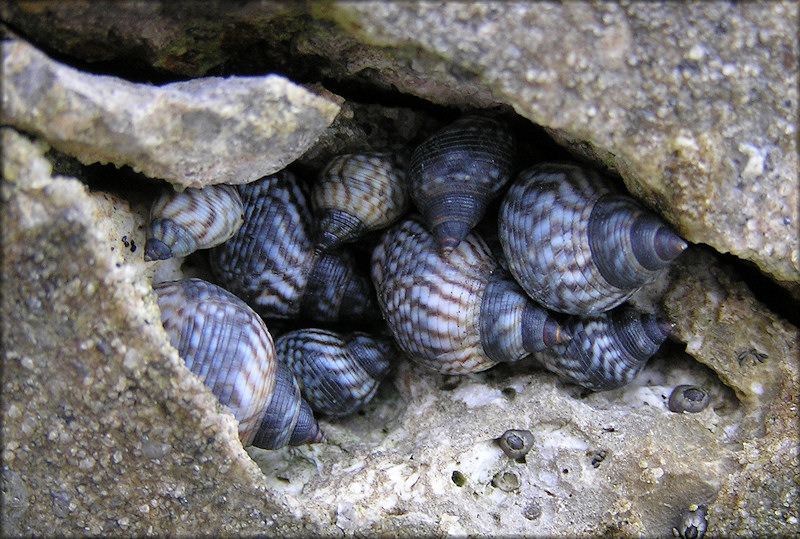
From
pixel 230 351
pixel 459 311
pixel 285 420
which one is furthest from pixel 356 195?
pixel 285 420

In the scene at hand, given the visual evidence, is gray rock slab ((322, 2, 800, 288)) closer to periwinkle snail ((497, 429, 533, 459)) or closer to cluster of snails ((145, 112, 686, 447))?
cluster of snails ((145, 112, 686, 447))

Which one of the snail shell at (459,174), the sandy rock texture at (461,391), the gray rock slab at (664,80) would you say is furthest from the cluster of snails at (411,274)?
the gray rock slab at (664,80)

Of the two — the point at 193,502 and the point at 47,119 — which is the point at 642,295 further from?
the point at 47,119

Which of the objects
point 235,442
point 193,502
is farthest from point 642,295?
point 193,502

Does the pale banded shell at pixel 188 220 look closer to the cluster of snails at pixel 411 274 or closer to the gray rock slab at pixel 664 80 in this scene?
the cluster of snails at pixel 411 274

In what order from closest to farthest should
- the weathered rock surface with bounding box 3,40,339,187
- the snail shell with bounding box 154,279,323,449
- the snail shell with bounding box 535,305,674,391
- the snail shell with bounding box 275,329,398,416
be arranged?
the weathered rock surface with bounding box 3,40,339,187
the snail shell with bounding box 154,279,323,449
the snail shell with bounding box 535,305,674,391
the snail shell with bounding box 275,329,398,416

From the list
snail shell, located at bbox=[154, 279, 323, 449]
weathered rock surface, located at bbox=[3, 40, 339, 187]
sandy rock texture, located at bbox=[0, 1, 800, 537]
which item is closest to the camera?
weathered rock surface, located at bbox=[3, 40, 339, 187]

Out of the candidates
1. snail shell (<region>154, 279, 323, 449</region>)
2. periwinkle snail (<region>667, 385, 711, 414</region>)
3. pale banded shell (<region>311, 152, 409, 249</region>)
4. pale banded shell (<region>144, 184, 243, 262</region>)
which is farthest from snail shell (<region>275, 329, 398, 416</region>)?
periwinkle snail (<region>667, 385, 711, 414</region>)
